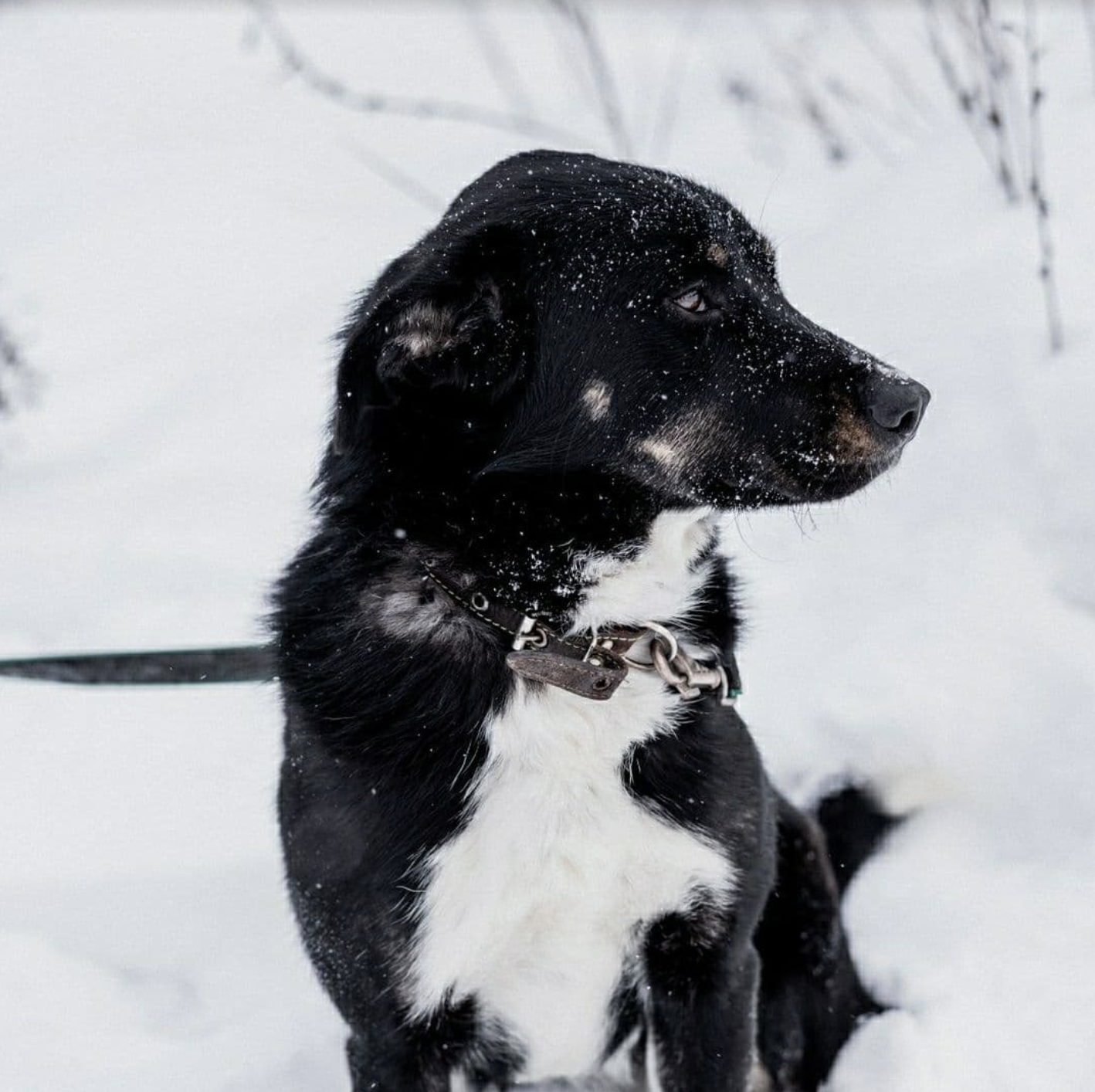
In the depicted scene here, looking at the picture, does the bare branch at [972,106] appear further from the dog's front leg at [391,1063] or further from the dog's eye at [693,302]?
the dog's front leg at [391,1063]

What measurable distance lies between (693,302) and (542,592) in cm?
54

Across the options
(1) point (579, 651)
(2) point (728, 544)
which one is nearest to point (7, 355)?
(2) point (728, 544)

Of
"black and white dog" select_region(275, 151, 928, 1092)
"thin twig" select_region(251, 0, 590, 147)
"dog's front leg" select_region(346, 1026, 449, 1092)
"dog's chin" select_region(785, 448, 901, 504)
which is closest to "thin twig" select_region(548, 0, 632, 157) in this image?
"thin twig" select_region(251, 0, 590, 147)

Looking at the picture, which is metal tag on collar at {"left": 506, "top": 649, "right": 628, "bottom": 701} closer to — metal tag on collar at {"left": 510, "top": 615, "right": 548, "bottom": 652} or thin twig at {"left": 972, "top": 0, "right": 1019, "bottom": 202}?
metal tag on collar at {"left": 510, "top": 615, "right": 548, "bottom": 652}

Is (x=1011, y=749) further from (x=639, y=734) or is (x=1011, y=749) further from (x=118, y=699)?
(x=118, y=699)

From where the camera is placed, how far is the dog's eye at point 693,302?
2318 millimetres

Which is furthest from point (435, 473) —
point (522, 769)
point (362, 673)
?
point (522, 769)

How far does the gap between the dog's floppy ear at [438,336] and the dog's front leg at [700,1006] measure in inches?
38.4

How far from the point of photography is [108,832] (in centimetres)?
353

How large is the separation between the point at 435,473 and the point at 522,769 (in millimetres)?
508

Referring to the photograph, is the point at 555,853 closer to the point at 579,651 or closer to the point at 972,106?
the point at 579,651

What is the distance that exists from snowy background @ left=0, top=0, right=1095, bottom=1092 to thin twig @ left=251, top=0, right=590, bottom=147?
21 cm

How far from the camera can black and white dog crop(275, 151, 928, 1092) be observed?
7.45 ft

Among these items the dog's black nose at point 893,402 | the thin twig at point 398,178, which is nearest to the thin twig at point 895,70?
the thin twig at point 398,178
